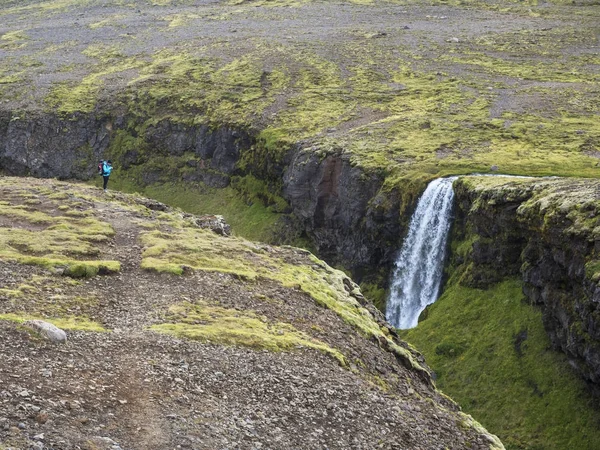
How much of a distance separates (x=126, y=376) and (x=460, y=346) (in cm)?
3637

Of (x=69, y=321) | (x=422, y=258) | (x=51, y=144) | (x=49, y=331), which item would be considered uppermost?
(x=49, y=331)

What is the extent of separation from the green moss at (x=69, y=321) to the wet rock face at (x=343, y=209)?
1800 inches

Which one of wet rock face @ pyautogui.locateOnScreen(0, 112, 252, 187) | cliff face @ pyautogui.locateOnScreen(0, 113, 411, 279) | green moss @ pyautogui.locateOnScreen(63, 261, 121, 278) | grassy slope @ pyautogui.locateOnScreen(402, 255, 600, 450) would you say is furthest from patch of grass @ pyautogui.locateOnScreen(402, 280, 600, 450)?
wet rock face @ pyautogui.locateOnScreen(0, 112, 252, 187)

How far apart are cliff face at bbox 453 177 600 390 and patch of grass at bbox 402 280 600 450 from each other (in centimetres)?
137

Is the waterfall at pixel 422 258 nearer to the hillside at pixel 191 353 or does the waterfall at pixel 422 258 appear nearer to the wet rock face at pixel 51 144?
the hillside at pixel 191 353

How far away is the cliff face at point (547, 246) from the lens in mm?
45138

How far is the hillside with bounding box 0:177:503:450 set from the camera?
21.5 m

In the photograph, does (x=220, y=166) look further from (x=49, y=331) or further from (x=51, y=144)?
(x=49, y=331)

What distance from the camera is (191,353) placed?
90.5ft

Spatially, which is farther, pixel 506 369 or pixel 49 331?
pixel 506 369

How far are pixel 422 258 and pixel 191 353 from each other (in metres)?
42.3

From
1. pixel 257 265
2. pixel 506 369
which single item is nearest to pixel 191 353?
pixel 257 265

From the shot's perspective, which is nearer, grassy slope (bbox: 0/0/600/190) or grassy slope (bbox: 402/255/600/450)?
grassy slope (bbox: 402/255/600/450)

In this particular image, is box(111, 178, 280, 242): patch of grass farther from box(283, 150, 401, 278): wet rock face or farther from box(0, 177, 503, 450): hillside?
box(0, 177, 503, 450): hillside
